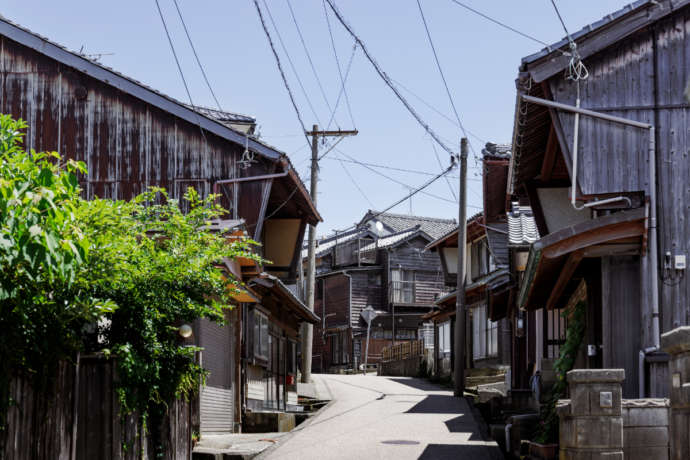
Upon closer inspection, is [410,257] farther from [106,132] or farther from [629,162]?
[629,162]

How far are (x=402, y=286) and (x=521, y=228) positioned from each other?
1334 inches

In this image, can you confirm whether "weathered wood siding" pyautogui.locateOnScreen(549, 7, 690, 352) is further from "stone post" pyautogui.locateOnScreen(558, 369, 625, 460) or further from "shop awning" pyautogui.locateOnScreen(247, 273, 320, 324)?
"shop awning" pyautogui.locateOnScreen(247, 273, 320, 324)

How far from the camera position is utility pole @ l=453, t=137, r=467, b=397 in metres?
28.4

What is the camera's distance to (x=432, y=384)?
37.7 m

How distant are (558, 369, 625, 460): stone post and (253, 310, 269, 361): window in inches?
533

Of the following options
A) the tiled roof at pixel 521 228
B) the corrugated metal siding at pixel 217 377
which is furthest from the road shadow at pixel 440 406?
the corrugated metal siding at pixel 217 377

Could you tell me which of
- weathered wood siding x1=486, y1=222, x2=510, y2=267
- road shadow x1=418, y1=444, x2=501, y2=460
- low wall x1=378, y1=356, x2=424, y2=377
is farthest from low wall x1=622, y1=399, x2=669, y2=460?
low wall x1=378, y1=356, x2=424, y2=377

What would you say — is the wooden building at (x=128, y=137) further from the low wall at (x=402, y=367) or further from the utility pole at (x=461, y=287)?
the low wall at (x=402, y=367)

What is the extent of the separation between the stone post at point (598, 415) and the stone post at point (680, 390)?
271cm

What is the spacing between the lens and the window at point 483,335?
34191 mm

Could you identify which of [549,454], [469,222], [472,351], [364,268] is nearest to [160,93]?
[549,454]

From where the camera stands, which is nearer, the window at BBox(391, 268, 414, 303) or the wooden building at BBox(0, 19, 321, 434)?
the wooden building at BBox(0, 19, 321, 434)

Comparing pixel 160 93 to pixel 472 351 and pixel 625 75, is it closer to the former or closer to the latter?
pixel 625 75

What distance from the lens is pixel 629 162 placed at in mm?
13375
